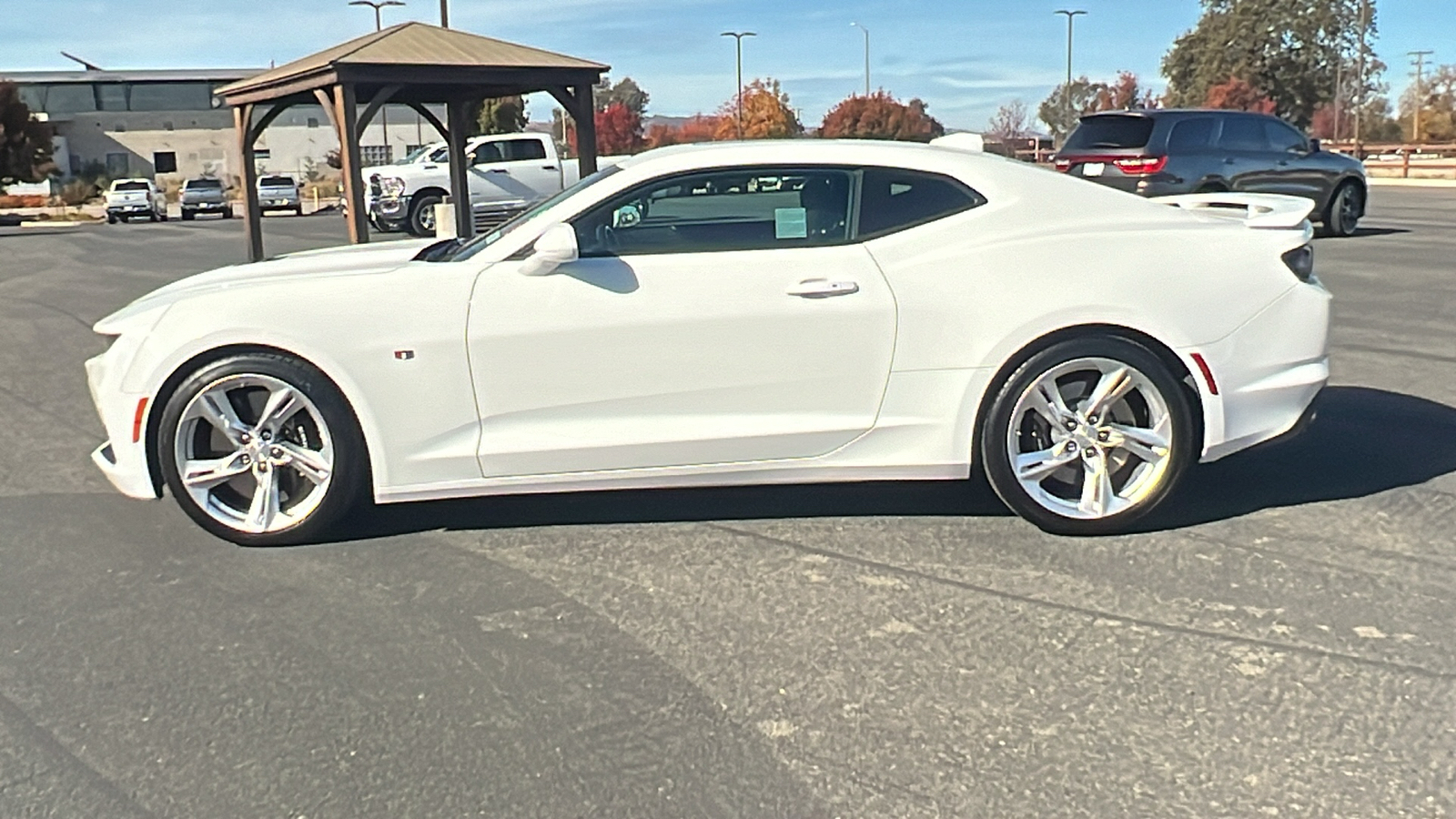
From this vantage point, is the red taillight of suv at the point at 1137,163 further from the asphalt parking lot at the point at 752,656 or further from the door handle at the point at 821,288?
the door handle at the point at 821,288

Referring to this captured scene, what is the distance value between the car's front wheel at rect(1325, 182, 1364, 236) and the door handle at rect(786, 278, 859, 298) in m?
14.7

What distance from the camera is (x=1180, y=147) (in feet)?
50.0

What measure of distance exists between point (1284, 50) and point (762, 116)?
118 feet

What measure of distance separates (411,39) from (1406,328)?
31.0 feet

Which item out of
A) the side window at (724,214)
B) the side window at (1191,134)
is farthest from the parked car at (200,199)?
the side window at (724,214)

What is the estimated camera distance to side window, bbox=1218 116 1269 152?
15.6 meters

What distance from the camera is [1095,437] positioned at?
14.7ft

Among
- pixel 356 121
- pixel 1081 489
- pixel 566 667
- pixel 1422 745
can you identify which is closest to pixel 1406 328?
pixel 1081 489

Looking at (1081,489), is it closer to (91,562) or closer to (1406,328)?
(91,562)

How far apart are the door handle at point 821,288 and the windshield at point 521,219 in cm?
86

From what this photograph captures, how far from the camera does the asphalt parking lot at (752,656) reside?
9.35 feet

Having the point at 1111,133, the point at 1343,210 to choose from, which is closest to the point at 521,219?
the point at 1111,133

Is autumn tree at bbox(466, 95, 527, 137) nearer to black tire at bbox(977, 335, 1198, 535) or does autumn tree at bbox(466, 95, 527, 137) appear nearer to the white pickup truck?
the white pickup truck

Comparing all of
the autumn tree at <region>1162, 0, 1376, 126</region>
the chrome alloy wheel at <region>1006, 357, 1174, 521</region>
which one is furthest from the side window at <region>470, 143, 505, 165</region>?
the autumn tree at <region>1162, 0, 1376, 126</region>
